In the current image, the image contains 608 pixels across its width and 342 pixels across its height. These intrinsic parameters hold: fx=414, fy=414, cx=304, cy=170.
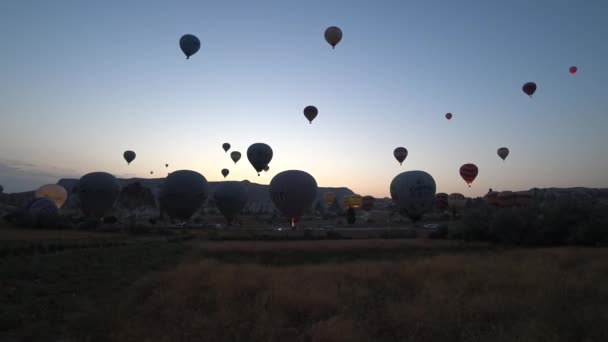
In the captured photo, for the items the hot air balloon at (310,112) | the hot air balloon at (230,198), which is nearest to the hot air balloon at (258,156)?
the hot air balloon at (230,198)

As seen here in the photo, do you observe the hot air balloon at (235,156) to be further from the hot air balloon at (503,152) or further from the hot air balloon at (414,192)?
the hot air balloon at (503,152)

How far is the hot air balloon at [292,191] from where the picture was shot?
4534 centimetres

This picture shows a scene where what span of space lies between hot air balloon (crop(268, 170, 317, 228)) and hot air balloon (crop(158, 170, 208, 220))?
9.66 m

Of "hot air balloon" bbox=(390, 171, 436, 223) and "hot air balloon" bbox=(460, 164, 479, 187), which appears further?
"hot air balloon" bbox=(460, 164, 479, 187)

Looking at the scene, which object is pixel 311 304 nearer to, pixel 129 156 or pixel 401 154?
pixel 401 154

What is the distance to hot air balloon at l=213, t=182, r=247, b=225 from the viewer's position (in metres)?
57.8

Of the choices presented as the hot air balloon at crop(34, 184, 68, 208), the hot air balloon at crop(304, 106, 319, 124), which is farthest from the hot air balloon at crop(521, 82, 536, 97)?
the hot air balloon at crop(34, 184, 68, 208)

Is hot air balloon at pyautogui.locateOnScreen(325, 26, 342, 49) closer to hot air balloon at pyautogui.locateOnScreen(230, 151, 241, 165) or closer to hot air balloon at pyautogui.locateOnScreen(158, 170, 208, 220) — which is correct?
hot air balloon at pyautogui.locateOnScreen(158, 170, 208, 220)

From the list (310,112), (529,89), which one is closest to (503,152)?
(529,89)

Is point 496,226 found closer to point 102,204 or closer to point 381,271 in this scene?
point 381,271

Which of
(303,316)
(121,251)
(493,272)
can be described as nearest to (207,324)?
(303,316)

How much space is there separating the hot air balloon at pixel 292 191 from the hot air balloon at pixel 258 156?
509 centimetres

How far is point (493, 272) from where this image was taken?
46.9 ft

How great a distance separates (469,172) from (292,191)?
27.7m
